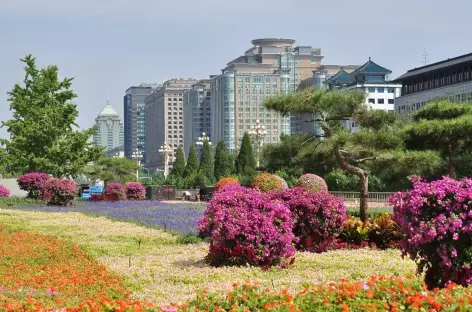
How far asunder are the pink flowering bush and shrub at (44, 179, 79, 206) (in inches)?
956

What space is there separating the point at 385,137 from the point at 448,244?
17.2 metres

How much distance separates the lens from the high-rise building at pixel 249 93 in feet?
467

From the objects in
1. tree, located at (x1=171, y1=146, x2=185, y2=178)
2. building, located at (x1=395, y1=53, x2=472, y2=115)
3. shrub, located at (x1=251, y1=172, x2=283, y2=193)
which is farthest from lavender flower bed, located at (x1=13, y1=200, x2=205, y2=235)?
tree, located at (x1=171, y1=146, x2=185, y2=178)

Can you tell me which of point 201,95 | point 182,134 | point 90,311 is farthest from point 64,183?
point 182,134

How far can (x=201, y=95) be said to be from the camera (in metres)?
165

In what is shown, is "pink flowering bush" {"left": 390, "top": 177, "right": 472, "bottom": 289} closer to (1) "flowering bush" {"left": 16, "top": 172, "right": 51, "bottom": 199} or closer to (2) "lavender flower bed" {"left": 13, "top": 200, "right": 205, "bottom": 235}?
(2) "lavender flower bed" {"left": 13, "top": 200, "right": 205, "bottom": 235}

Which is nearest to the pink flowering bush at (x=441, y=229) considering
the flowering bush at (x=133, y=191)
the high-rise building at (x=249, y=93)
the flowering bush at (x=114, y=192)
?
the flowering bush at (x=114, y=192)

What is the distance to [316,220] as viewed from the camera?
14.4 metres

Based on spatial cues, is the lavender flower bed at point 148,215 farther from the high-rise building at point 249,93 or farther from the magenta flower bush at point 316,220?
the high-rise building at point 249,93

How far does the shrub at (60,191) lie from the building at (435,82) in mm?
36445

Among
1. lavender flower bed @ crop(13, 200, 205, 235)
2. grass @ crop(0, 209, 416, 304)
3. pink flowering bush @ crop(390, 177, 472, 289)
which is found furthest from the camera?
lavender flower bed @ crop(13, 200, 205, 235)

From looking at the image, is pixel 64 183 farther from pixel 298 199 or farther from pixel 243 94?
pixel 243 94

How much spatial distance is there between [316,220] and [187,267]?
3111 millimetres

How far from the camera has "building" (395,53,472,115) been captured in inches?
2611
